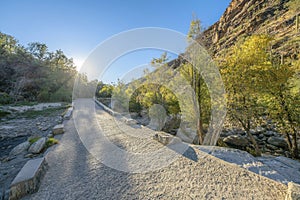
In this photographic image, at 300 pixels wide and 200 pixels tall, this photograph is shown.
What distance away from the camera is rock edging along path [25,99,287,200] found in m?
1.98

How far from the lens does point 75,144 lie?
4098 mm

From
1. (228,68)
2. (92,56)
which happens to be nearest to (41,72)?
(92,56)

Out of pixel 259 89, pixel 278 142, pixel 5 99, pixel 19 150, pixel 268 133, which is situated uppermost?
pixel 259 89

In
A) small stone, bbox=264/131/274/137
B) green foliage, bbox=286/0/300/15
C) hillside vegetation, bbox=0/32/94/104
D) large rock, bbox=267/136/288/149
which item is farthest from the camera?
green foliage, bbox=286/0/300/15

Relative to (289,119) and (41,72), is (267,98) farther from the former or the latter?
(41,72)

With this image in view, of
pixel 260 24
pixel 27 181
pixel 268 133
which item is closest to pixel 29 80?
pixel 27 181

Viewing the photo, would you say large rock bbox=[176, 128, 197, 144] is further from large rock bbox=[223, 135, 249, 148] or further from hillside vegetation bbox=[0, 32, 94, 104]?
hillside vegetation bbox=[0, 32, 94, 104]

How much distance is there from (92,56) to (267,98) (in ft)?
23.6

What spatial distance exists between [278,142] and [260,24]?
49121 mm

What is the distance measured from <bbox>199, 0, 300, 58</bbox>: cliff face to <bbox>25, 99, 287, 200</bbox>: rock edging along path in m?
4.99

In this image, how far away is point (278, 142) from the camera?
20.3 feet

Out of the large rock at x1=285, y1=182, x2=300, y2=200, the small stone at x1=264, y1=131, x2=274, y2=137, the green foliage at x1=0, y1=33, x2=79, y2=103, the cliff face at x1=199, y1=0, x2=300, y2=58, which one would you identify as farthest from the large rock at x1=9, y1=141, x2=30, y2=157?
the green foliage at x1=0, y1=33, x2=79, y2=103

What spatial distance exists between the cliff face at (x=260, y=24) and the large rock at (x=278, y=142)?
577 centimetres

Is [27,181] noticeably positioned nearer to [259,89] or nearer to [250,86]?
[250,86]
